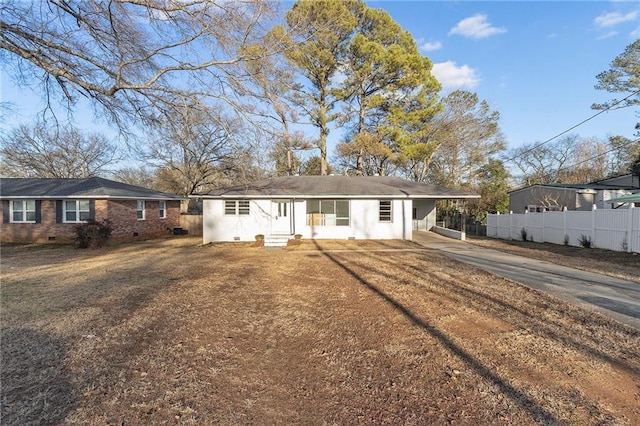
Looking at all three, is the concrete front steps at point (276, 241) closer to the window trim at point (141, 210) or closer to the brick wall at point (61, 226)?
→ the brick wall at point (61, 226)

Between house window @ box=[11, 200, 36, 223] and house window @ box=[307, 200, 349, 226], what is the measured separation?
1385 cm

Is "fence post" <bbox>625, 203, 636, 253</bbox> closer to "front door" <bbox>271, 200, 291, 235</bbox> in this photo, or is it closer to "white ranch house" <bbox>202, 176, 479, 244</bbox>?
"white ranch house" <bbox>202, 176, 479, 244</bbox>

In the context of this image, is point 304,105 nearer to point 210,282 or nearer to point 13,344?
point 210,282

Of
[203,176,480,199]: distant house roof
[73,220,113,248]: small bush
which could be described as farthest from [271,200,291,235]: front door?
[73,220,113,248]: small bush

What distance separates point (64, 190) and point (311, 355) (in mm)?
17982

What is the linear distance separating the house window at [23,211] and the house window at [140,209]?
4.54 meters

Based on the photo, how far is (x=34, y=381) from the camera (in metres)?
2.95

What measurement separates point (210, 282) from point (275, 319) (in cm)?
295

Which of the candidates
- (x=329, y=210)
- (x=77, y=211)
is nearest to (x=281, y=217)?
(x=329, y=210)

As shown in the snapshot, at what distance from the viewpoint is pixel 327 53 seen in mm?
18797

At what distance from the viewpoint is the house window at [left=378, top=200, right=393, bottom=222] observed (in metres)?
15.9

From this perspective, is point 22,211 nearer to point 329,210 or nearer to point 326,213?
point 326,213

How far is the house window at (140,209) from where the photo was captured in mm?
17484

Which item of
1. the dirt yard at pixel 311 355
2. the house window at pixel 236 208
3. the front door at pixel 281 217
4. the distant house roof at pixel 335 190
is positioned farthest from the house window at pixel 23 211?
the dirt yard at pixel 311 355
